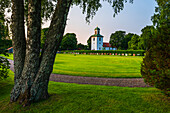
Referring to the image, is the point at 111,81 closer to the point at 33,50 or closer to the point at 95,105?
the point at 95,105

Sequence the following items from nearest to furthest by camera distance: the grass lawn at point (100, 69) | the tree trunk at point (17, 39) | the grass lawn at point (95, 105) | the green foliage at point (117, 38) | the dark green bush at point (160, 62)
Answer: the grass lawn at point (95, 105)
the dark green bush at point (160, 62)
the tree trunk at point (17, 39)
the grass lawn at point (100, 69)
the green foliage at point (117, 38)

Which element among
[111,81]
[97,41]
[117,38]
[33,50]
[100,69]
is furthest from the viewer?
[97,41]

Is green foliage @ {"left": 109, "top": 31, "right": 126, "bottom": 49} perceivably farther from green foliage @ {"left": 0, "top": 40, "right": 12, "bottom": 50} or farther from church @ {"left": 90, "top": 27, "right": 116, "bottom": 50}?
A: green foliage @ {"left": 0, "top": 40, "right": 12, "bottom": 50}

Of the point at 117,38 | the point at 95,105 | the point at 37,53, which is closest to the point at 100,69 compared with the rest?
the point at 95,105

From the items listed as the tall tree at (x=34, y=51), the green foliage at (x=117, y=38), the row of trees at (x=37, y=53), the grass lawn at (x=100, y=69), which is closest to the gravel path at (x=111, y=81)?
the grass lawn at (x=100, y=69)

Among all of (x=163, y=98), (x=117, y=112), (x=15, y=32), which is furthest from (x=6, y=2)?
(x=163, y=98)

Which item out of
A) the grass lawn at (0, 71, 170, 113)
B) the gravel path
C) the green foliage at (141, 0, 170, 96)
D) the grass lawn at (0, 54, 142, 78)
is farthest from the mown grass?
the green foliage at (141, 0, 170, 96)

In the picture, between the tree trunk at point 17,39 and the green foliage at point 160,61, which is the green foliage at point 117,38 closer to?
the green foliage at point 160,61

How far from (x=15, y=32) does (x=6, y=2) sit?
2.38 meters

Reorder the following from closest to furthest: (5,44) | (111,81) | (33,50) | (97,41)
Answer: (33,50) < (5,44) < (111,81) < (97,41)

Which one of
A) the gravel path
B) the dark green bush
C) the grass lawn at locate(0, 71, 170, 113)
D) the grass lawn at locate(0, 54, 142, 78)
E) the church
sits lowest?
the gravel path

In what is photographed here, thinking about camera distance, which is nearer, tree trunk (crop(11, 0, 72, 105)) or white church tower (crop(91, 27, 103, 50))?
tree trunk (crop(11, 0, 72, 105))

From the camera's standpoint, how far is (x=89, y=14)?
5207mm

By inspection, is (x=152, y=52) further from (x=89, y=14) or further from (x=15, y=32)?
(x=15, y=32)
